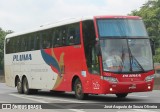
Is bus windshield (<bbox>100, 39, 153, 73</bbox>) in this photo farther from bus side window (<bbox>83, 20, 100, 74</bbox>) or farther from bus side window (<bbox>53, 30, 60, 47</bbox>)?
bus side window (<bbox>53, 30, 60, 47</bbox>)

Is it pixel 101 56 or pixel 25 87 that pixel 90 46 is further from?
pixel 25 87

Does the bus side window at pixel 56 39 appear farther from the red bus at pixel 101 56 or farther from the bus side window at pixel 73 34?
the bus side window at pixel 73 34

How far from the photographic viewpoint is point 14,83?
28688 millimetres

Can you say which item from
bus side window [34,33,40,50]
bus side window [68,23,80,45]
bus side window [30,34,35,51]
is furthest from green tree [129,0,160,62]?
bus side window [68,23,80,45]

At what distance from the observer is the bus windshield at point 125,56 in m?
18.4

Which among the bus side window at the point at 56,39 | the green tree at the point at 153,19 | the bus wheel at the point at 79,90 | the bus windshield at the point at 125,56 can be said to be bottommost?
the bus wheel at the point at 79,90

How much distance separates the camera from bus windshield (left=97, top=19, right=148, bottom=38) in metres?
18.9

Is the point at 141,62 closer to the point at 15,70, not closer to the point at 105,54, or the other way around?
the point at 105,54

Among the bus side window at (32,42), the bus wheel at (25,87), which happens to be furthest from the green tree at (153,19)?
the bus side window at (32,42)

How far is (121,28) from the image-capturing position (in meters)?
19.2

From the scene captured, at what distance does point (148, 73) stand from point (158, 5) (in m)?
60.1

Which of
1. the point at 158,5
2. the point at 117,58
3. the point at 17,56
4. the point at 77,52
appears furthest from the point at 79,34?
the point at 158,5

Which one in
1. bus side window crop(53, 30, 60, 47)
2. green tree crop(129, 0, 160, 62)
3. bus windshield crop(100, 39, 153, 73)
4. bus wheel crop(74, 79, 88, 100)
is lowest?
bus wheel crop(74, 79, 88, 100)

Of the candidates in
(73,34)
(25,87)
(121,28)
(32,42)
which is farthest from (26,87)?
(121,28)
